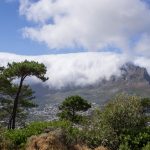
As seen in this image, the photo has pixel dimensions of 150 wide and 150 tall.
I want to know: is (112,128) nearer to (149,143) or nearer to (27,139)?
(149,143)

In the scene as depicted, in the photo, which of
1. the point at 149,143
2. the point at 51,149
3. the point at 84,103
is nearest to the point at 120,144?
the point at 149,143

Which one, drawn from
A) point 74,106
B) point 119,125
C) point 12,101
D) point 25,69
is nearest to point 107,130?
point 119,125

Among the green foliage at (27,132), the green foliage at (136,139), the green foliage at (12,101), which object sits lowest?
the green foliage at (136,139)

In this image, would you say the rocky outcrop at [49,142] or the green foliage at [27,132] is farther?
the green foliage at [27,132]

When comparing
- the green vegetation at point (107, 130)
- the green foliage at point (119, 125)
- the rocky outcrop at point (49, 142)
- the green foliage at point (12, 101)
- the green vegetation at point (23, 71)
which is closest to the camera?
the rocky outcrop at point (49, 142)

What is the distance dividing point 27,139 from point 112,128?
6.99 metres

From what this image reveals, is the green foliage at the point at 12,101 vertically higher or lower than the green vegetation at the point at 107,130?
higher

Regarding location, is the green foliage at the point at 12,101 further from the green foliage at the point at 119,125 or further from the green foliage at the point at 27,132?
the green foliage at the point at 27,132

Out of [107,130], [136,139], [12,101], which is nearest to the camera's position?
[136,139]

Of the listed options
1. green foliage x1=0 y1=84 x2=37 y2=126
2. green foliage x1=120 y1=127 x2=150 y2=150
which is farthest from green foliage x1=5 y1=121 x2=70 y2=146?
green foliage x1=0 y1=84 x2=37 y2=126

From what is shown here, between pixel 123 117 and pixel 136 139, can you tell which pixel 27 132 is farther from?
pixel 136 139

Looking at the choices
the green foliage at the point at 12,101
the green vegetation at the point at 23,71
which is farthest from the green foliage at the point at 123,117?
the green foliage at the point at 12,101

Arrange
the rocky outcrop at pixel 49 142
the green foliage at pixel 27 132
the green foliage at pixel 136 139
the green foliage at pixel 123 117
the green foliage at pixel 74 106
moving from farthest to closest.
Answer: the green foliage at pixel 74 106 → the green foliage at pixel 123 117 → the green foliage at pixel 136 139 → the green foliage at pixel 27 132 → the rocky outcrop at pixel 49 142

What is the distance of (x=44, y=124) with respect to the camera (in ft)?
111
